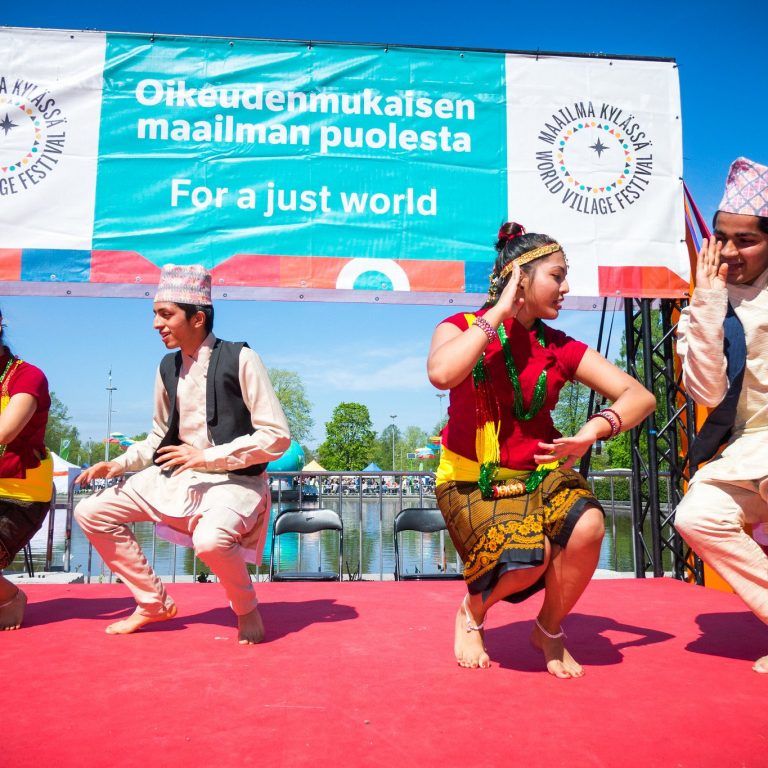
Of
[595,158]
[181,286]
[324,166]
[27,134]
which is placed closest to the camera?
[181,286]

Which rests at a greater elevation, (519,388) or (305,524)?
(519,388)

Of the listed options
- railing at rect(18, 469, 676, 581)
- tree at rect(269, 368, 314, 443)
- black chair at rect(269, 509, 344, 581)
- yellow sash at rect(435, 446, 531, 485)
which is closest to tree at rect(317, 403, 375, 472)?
tree at rect(269, 368, 314, 443)

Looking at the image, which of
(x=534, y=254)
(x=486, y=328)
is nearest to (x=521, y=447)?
(x=486, y=328)

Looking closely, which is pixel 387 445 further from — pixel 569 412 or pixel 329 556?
pixel 329 556

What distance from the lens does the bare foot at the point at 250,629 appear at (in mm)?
2816

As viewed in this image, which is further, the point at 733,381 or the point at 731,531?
the point at 733,381

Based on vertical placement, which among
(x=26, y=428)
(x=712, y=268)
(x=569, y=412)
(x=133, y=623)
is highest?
(x=569, y=412)

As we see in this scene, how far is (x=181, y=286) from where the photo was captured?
3096 mm

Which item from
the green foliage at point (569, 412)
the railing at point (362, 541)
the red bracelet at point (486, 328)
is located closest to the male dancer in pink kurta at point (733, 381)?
the red bracelet at point (486, 328)

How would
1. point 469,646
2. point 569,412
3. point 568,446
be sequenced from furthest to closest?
point 569,412, point 469,646, point 568,446

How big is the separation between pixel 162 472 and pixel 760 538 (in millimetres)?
2682

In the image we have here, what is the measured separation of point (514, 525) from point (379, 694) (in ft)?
2.36

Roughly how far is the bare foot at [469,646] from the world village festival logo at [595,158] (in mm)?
3537

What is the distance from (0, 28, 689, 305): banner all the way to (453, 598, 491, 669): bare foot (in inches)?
111
